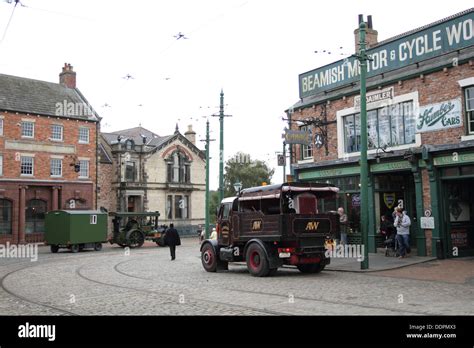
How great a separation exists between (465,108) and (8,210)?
104 ft

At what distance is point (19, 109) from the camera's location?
3709 centimetres

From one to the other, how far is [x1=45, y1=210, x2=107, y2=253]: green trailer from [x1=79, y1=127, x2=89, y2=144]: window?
1177 centimetres

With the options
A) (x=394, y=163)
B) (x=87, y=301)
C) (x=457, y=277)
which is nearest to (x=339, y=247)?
(x=394, y=163)

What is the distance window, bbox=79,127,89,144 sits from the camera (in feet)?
134

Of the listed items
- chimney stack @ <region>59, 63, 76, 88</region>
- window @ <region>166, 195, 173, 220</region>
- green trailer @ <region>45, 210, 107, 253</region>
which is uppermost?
chimney stack @ <region>59, 63, 76, 88</region>

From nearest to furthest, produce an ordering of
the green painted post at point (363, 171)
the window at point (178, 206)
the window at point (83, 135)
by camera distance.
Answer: the green painted post at point (363, 171), the window at point (83, 135), the window at point (178, 206)

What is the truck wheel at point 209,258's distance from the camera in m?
16.9

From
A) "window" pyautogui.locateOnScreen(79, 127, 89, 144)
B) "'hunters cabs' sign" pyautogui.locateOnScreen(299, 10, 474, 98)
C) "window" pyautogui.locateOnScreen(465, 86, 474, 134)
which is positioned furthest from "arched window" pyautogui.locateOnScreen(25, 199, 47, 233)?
"window" pyautogui.locateOnScreen(465, 86, 474, 134)

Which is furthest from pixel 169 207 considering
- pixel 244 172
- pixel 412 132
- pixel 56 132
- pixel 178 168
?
pixel 412 132

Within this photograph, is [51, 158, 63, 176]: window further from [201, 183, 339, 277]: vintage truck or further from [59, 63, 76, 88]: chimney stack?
[201, 183, 339, 277]: vintage truck

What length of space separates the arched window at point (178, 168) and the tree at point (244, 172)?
14.8 metres
